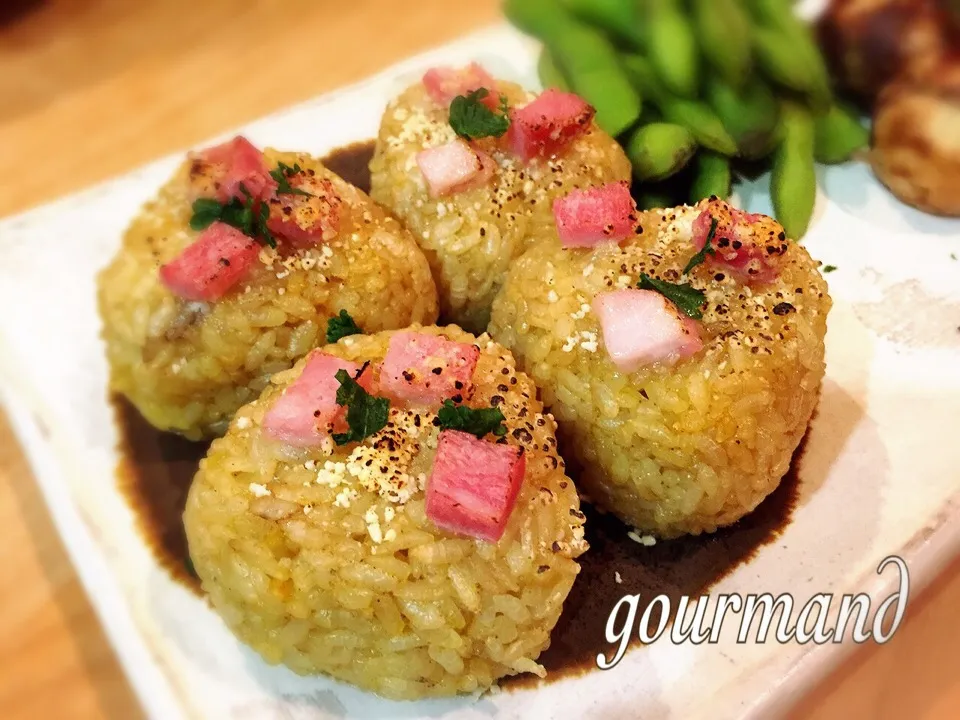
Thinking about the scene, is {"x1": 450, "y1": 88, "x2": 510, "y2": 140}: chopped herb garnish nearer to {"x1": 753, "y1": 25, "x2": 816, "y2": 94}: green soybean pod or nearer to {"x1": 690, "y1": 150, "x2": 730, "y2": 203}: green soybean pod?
{"x1": 690, "y1": 150, "x2": 730, "y2": 203}: green soybean pod

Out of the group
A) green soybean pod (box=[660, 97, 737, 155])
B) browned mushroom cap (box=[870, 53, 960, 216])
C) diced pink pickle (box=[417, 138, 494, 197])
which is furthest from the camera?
green soybean pod (box=[660, 97, 737, 155])

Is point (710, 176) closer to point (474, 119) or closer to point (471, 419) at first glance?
point (474, 119)

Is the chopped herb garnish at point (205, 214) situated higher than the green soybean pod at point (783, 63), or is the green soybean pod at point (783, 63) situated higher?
the green soybean pod at point (783, 63)

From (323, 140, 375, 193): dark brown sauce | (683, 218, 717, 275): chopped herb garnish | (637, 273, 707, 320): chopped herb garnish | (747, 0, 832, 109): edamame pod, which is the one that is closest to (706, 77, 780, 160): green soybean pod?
(747, 0, 832, 109): edamame pod

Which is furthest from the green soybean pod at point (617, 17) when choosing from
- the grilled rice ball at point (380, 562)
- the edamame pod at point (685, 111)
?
the grilled rice ball at point (380, 562)

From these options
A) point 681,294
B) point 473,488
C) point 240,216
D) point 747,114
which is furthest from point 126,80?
point 473,488

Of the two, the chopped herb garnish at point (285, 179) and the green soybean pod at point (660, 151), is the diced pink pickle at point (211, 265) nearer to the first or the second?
the chopped herb garnish at point (285, 179)
